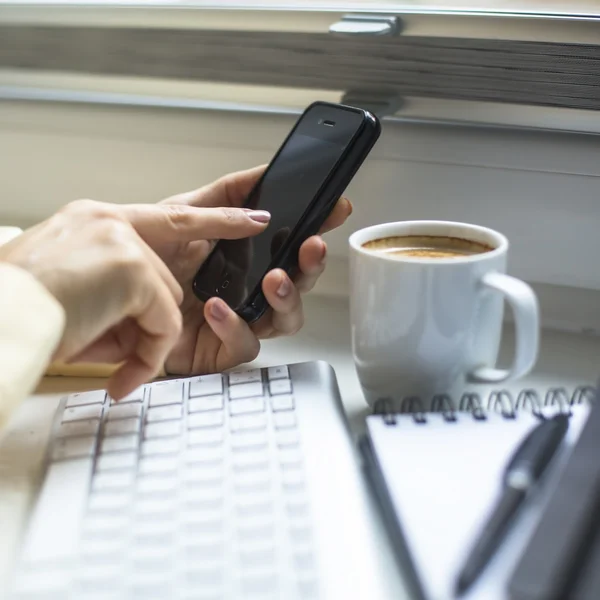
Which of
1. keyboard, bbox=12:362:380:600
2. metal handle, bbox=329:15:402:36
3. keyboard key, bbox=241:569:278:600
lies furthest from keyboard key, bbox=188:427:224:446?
metal handle, bbox=329:15:402:36

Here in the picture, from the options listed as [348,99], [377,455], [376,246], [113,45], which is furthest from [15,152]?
[377,455]

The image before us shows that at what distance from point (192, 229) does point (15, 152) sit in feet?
1.37

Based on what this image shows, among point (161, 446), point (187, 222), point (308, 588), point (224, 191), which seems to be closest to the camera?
point (308, 588)

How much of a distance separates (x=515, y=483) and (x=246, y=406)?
0.17 m

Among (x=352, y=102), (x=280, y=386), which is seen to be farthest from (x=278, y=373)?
(x=352, y=102)

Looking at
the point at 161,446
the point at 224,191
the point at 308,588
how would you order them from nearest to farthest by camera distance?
the point at 308,588, the point at 161,446, the point at 224,191

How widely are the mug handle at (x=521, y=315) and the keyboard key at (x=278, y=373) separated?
0.44ft

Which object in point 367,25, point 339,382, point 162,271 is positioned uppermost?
point 367,25

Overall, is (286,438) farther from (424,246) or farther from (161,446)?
(424,246)

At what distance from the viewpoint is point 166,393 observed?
0.47 meters

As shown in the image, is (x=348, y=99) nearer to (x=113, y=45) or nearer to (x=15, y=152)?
(x=113, y=45)

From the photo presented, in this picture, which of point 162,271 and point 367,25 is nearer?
point 162,271

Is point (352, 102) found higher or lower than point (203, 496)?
higher

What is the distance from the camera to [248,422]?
43 centimetres
